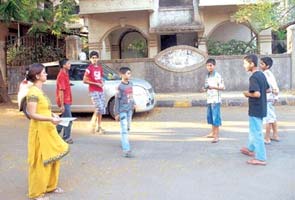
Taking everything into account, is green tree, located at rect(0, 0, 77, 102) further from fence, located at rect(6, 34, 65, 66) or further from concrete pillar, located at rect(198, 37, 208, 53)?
concrete pillar, located at rect(198, 37, 208, 53)

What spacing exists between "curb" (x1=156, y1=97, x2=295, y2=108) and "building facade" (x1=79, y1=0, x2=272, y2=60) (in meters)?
5.15

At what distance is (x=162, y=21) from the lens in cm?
1902

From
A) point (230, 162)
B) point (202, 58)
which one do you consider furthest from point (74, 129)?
point (202, 58)

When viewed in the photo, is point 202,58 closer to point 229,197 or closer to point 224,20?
point 224,20

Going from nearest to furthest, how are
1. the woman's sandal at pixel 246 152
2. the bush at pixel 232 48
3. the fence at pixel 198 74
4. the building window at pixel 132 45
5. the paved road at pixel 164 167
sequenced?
the paved road at pixel 164 167 < the woman's sandal at pixel 246 152 < the fence at pixel 198 74 < the bush at pixel 232 48 < the building window at pixel 132 45

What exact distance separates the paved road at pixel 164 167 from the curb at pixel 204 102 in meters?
3.17

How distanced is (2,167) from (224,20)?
13796mm

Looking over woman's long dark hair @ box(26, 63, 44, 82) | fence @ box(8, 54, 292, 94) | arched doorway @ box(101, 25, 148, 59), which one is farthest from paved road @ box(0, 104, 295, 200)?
arched doorway @ box(101, 25, 148, 59)

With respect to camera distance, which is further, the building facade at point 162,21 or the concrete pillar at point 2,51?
the concrete pillar at point 2,51

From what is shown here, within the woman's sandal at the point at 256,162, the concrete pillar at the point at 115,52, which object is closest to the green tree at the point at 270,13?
the concrete pillar at the point at 115,52

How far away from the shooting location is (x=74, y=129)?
1034cm

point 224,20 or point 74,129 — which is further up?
point 224,20

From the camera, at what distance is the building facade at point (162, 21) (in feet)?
59.7

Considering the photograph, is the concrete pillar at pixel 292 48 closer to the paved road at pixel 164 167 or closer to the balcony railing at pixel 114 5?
the balcony railing at pixel 114 5
